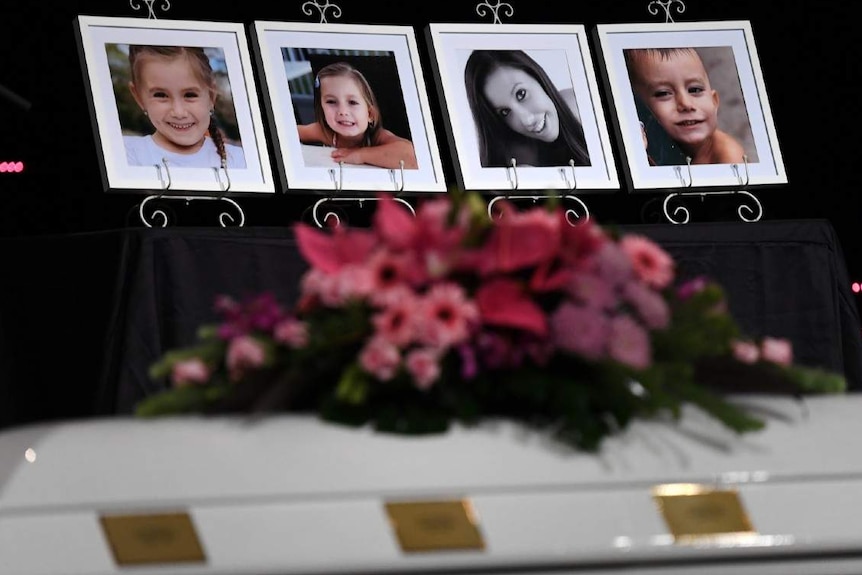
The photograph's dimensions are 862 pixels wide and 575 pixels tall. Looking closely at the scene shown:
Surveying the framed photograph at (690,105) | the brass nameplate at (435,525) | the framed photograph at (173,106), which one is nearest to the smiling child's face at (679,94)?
the framed photograph at (690,105)

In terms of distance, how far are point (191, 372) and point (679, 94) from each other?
2563mm

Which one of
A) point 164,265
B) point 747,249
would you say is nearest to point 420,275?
point 164,265

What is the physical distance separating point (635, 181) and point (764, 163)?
36cm

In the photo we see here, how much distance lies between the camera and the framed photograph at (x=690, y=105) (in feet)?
11.5

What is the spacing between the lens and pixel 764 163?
3541 millimetres

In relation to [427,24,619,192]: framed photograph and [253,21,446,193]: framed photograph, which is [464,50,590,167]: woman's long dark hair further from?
[253,21,446,193]: framed photograph

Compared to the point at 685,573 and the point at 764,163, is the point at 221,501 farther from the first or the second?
the point at 764,163

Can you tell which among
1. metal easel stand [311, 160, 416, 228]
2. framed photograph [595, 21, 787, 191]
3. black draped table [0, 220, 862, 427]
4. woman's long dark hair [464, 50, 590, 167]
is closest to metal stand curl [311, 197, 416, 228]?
metal easel stand [311, 160, 416, 228]

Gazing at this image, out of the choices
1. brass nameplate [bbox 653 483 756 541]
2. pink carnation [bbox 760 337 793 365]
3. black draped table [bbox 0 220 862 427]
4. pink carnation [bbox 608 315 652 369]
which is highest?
black draped table [bbox 0 220 862 427]

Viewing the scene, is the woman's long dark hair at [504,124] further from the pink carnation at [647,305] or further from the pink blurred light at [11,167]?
the pink carnation at [647,305]

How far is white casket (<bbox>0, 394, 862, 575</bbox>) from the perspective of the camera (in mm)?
1006

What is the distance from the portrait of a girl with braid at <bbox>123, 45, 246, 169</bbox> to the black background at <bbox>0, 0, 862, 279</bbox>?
A: 25 cm

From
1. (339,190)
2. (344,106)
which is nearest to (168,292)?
(339,190)

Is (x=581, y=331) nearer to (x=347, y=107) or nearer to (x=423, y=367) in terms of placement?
(x=423, y=367)
